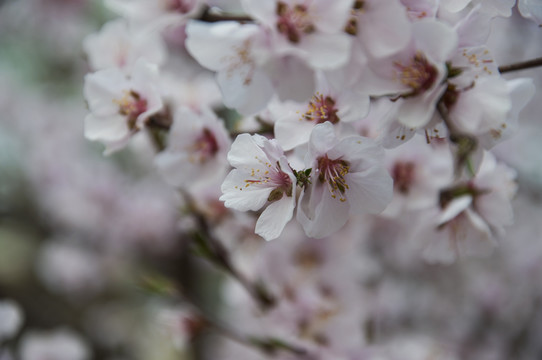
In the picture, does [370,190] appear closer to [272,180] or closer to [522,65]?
[272,180]

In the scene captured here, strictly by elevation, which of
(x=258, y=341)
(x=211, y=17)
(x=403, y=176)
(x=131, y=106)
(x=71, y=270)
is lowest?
(x=71, y=270)

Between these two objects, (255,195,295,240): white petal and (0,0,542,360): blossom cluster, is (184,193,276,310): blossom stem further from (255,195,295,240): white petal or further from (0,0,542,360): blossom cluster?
(255,195,295,240): white petal

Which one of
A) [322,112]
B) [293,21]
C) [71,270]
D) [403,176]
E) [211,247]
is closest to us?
[293,21]

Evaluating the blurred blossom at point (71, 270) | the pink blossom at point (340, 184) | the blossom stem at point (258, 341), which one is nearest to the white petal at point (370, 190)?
the pink blossom at point (340, 184)

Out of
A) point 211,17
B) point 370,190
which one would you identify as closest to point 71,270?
point 211,17

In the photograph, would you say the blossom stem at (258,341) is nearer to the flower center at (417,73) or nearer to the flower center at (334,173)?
the flower center at (334,173)

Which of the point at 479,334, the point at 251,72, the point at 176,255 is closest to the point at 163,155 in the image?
the point at 251,72

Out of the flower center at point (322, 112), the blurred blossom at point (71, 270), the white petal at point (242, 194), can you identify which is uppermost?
the flower center at point (322, 112)
